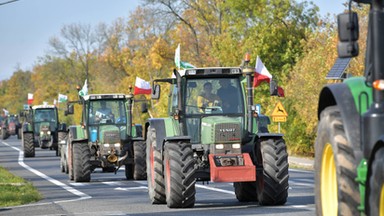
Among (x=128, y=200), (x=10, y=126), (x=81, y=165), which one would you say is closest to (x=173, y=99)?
(x=128, y=200)

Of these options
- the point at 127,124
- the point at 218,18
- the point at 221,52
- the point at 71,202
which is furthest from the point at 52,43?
the point at 71,202

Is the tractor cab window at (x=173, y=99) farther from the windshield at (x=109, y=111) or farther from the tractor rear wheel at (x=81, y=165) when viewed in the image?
the windshield at (x=109, y=111)

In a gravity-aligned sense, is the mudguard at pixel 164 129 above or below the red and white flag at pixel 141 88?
below

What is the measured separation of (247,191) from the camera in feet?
68.2

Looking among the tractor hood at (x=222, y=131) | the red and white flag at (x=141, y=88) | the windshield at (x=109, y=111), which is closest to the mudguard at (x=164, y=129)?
the tractor hood at (x=222, y=131)

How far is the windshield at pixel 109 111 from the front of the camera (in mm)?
33500

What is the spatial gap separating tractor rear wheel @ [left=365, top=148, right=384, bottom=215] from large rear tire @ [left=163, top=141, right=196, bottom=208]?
369 inches

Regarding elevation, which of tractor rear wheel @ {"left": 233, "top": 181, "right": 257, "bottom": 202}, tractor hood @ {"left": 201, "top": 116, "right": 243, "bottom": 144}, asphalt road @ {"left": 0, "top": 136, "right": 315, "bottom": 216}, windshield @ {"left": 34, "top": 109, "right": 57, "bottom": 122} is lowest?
asphalt road @ {"left": 0, "top": 136, "right": 315, "bottom": 216}

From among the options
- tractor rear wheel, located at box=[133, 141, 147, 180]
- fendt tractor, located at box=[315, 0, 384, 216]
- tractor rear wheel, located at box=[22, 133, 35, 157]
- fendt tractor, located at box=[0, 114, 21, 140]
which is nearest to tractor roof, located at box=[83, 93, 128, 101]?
tractor rear wheel, located at box=[133, 141, 147, 180]

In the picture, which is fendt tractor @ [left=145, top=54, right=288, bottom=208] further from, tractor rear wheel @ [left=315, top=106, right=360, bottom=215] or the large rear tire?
tractor rear wheel @ [left=315, top=106, right=360, bottom=215]

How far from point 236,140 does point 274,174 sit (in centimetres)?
144

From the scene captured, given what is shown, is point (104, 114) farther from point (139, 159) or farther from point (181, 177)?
point (181, 177)

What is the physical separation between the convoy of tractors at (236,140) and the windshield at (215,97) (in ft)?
0.06

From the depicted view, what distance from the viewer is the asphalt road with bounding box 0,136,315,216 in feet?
61.8
